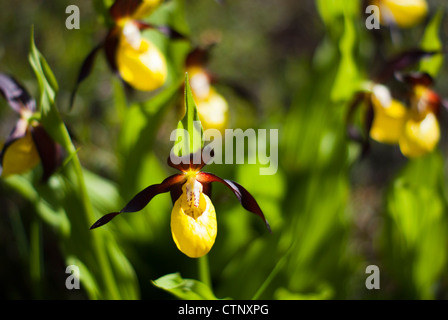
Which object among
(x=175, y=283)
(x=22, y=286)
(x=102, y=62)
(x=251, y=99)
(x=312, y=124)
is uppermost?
(x=102, y=62)

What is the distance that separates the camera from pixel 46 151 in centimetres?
122

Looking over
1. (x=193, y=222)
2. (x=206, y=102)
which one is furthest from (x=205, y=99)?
(x=193, y=222)

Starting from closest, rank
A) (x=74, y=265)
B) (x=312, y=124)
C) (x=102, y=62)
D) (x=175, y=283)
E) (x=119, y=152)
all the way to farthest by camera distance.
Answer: (x=175, y=283) → (x=74, y=265) → (x=119, y=152) → (x=312, y=124) → (x=102, y=62)

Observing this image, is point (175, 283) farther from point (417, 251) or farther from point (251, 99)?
point (417, 251)

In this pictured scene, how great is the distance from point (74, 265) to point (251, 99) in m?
0.93

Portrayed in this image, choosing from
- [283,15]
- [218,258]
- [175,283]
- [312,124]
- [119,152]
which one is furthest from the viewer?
[283,15]

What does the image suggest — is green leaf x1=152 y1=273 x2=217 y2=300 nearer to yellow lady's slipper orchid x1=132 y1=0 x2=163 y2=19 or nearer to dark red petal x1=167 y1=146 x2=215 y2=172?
dark red petal x1=167 y1=146 x2=215 y2=172

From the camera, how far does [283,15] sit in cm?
382

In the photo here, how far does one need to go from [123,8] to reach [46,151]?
0.50m

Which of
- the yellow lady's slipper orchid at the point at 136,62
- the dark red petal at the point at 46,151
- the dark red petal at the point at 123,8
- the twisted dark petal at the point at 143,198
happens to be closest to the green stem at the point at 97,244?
the dark red petal at the point at 46,151

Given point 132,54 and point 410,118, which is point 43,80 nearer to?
point 132,54

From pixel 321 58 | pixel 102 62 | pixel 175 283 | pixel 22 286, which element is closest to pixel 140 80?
pixel 175 283

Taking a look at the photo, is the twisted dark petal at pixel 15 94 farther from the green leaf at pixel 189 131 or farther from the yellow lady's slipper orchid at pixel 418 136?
the yellow lady's slipper orchid at pixel 418 136

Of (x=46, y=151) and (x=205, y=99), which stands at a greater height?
(x=205, y=99)
